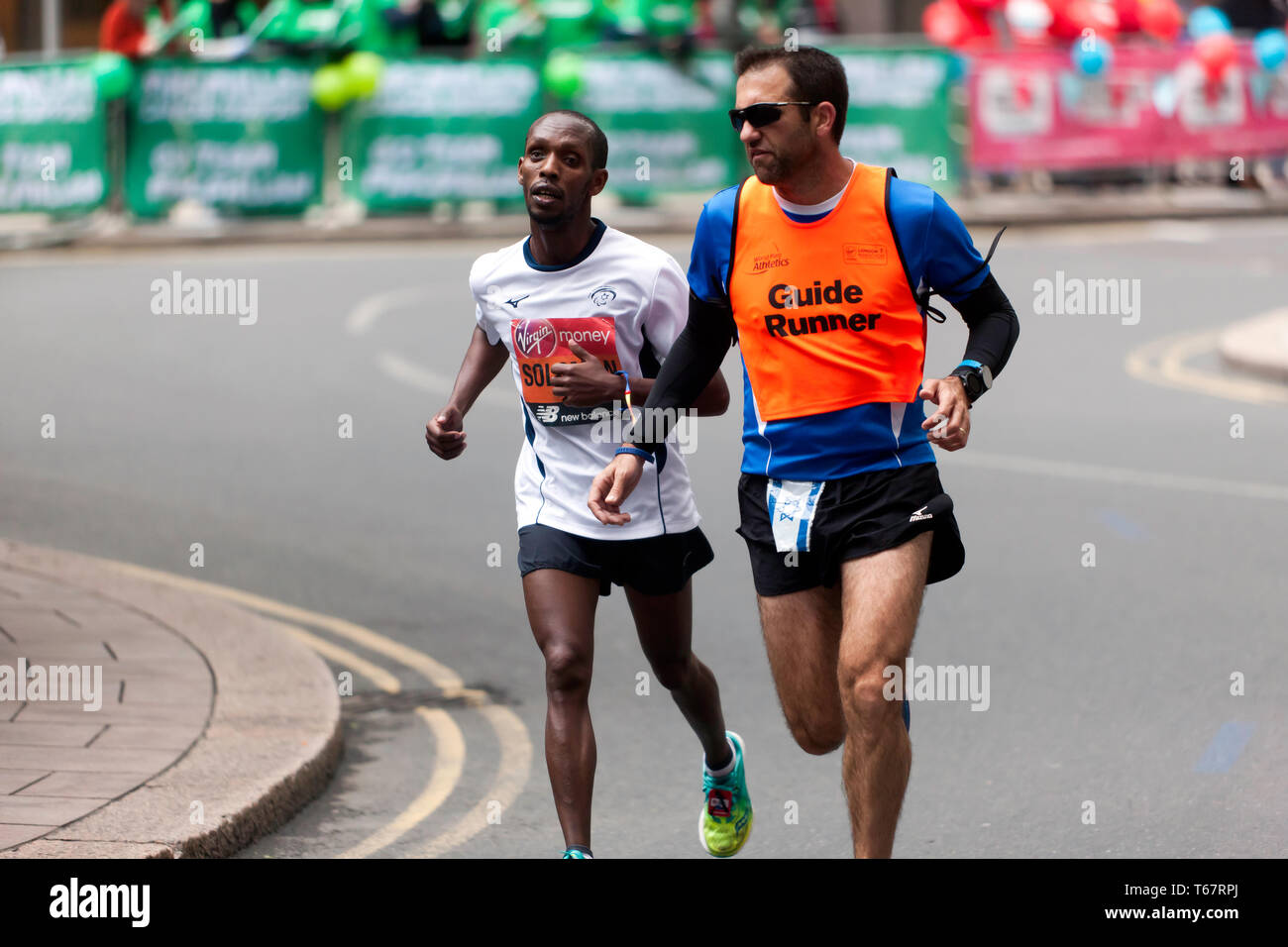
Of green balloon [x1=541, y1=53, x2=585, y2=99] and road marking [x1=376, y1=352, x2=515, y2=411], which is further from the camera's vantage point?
green balloon [x1=541, y1=53, x2=585, y2=99]

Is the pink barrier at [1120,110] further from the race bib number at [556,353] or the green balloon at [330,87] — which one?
the race bib number at [556,353]

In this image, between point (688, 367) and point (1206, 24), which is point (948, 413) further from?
point (1206, 24)

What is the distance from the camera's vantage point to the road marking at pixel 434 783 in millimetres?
5965

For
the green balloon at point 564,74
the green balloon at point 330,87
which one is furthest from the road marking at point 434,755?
the green balloon at point 564,74

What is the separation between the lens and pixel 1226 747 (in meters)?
6.85

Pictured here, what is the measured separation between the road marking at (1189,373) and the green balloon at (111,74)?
33.3 feet

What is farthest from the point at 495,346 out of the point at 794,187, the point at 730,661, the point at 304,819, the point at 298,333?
the point at 298,333

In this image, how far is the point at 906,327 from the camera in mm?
5004

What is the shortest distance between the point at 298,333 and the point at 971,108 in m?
9.78

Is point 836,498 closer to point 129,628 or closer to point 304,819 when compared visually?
point 304,819

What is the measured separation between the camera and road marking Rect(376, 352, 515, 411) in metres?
13.6

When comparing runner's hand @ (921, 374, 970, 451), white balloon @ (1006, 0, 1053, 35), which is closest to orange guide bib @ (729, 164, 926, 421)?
runner's hand @ (921, 374, 970, 451)

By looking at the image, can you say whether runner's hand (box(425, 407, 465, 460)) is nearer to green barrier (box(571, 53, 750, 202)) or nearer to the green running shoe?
the green running shoe

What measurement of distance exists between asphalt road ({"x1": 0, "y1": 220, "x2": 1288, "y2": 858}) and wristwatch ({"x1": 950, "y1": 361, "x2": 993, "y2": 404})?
1.57 metres
